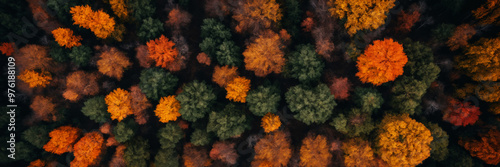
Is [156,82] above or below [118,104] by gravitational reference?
above

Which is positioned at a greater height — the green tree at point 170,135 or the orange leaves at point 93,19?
the orange leaves at point 93,19

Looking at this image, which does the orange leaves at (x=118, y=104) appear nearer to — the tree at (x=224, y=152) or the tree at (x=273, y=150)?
the tree at (x=224, y=152)

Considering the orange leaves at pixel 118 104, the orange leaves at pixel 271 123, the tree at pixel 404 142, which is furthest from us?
the orange leaves at pixel 118 104

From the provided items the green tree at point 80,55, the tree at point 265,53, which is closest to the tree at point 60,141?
the green tree at point 80,55

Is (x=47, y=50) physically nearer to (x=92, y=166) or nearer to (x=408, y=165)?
(x=92, y=166)

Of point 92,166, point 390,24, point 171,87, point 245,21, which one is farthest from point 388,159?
point 92,166

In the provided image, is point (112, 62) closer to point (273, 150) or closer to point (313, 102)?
point (273, 150)

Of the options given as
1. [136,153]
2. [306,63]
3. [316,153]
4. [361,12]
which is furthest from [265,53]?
[136,153]
